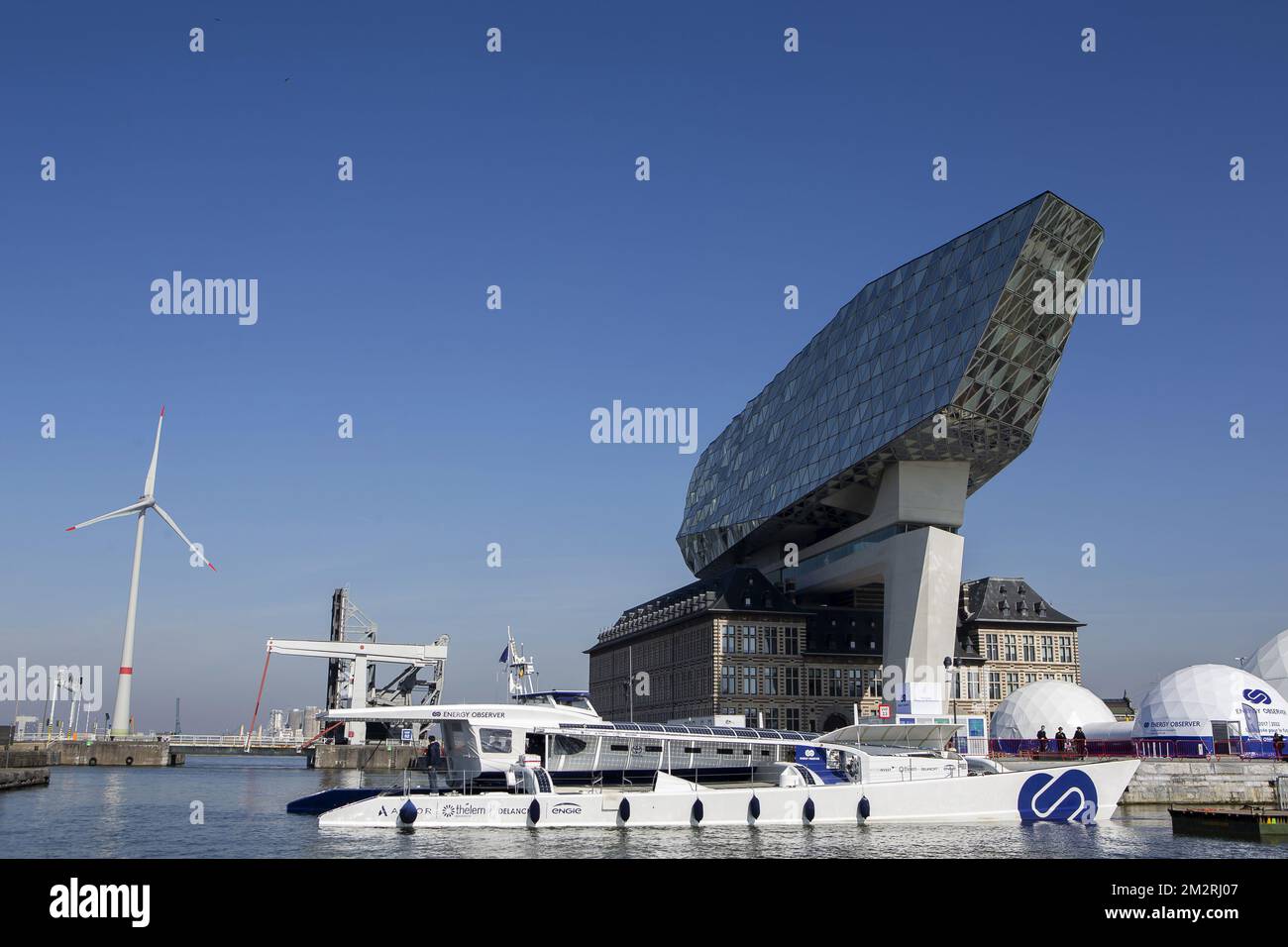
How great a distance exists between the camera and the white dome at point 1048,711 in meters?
83.1

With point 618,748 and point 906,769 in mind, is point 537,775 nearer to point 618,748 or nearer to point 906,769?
point 618,748

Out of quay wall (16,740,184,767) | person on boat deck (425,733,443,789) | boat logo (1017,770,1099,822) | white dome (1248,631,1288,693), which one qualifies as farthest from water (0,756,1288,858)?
quay wall (16,740,184,767)

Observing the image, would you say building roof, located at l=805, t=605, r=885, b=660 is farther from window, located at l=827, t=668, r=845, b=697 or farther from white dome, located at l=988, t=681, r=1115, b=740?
white dome, located at l=988, t=681, r=1115, b=740

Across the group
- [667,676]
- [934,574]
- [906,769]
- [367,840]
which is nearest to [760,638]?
[667,676]

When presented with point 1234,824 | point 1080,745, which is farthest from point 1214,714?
point 1234,824

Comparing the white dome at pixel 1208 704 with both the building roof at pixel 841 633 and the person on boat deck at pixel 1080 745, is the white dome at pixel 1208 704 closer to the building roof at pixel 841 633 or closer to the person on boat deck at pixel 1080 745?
the person on boat deck at pixel 1080 745

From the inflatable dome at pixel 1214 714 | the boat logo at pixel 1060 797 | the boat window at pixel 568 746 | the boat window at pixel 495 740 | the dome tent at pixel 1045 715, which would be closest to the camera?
the boat logo at pixel 1060 797

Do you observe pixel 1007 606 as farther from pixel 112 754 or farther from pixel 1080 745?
pixel 112 754

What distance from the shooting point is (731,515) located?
428 feet

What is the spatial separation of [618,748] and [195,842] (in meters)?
18.3

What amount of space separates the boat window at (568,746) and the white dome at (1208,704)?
38295 mm

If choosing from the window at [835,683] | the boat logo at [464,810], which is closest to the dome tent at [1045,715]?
the window at [835,683]

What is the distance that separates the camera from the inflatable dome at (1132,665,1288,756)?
69.1 m
